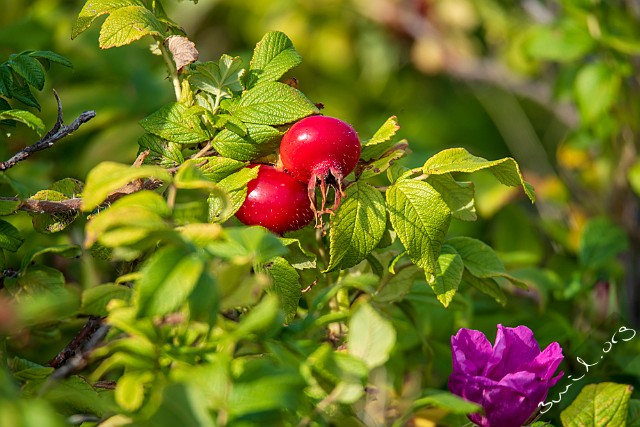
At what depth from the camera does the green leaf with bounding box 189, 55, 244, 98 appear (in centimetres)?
82

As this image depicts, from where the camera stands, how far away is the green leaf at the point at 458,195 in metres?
0.85

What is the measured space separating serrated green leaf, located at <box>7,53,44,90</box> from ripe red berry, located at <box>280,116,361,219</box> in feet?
0.79

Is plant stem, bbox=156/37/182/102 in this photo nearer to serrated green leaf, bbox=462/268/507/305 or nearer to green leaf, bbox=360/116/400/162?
green leaf, bbox=360/116/400/162

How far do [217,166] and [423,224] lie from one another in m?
0.20

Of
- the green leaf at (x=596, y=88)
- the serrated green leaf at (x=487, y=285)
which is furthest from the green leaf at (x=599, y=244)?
the serrated green leaf at (x=487, y=285)

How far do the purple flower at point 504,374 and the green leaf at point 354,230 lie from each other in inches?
4.7

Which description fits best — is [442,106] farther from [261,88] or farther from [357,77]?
[261,88]

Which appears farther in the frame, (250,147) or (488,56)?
(488,56)

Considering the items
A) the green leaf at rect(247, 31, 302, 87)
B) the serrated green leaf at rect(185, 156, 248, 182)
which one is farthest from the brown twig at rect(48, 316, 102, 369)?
the green leaf at rect(247, 31, 302, 87)

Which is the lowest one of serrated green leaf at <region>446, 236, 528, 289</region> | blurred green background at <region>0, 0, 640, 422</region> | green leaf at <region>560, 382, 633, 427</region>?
blurred green background at <region>0, 0, 640, 422</region>

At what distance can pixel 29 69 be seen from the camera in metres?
0.80

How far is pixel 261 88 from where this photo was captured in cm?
81

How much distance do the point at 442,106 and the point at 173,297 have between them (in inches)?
127

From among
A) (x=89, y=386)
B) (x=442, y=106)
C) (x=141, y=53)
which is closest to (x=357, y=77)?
(x=442, y=106)
